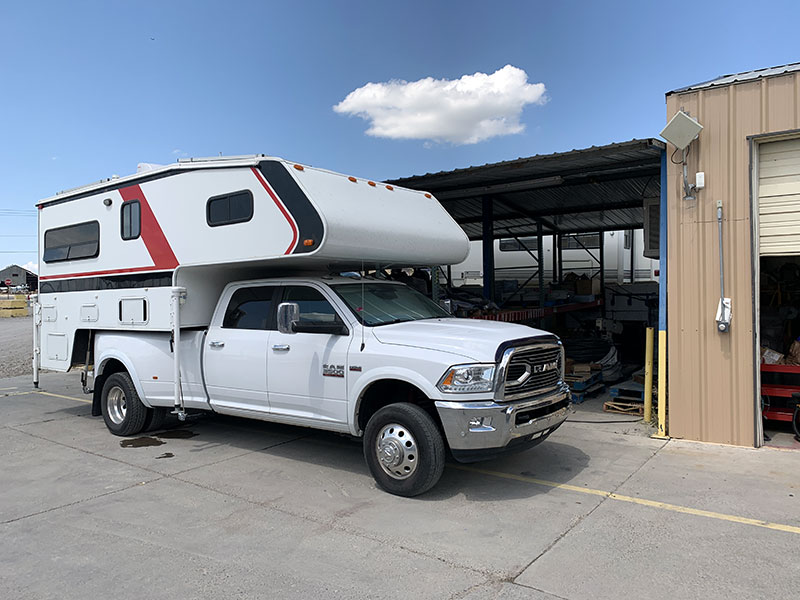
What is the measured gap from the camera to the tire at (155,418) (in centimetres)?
795

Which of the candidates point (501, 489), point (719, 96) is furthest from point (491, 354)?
point (719, 96)

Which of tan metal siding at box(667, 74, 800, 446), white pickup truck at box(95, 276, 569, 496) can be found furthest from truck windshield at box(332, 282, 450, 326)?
tan metal siding at box(667, 74, 800, 446)

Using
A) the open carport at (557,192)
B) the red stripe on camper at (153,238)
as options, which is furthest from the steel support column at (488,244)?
the red stripe on camper at (153,238)

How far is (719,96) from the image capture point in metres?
7.02

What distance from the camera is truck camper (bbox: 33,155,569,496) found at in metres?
5.23

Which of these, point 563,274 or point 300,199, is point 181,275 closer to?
point 300,199

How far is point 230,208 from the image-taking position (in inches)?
261

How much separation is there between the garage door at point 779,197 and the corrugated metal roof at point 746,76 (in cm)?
78

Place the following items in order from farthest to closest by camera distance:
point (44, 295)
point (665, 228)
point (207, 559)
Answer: point (44, 295), point (665, 228), point (207, 559)

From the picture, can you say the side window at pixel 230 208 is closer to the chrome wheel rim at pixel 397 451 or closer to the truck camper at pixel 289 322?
the truck camper at pixel 289 322

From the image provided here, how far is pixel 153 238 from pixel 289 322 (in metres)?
2.75

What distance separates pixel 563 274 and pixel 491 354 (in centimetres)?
1553

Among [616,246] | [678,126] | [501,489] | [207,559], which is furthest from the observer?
[616,246]

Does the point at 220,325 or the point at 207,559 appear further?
the point at 220,325
